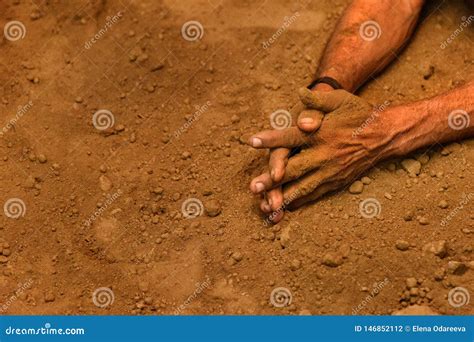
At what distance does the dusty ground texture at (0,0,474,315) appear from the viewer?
2467 millimetres

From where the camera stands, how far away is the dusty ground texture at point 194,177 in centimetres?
247

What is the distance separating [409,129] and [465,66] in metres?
0.43

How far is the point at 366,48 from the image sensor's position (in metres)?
2.93

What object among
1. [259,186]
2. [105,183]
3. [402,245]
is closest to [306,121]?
[259,186]

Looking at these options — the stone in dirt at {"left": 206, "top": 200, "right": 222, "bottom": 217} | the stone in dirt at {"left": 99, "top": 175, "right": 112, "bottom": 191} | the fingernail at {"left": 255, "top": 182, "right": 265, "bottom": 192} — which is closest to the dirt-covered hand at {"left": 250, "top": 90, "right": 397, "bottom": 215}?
the fingernail at {"left": 255, "top": 182, "right": 265, "bottom": 192}

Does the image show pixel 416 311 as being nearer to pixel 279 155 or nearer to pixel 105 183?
pixel 279 155

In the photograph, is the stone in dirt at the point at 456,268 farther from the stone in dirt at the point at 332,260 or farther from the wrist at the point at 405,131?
the wrist at the point at 405,131

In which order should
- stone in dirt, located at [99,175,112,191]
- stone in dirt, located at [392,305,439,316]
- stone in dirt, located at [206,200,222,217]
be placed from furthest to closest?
1. stone in dirt, located at [99,175,112,191]
2. stone in dirt, located at [206,200,222,217]
3. stone in dirt, located at [392,305,439,316]

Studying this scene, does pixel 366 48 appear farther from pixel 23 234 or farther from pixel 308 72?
pixel 23 234

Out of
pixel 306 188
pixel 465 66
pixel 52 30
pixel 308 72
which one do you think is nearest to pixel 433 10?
pixel 465 66

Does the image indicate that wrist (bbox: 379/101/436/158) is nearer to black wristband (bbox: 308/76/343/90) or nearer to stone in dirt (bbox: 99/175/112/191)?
black wristband (bbox: 308/76/343/90)

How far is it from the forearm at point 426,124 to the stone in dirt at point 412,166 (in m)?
0.03

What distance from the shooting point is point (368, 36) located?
2.95 m

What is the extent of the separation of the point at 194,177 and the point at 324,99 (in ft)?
1.72
